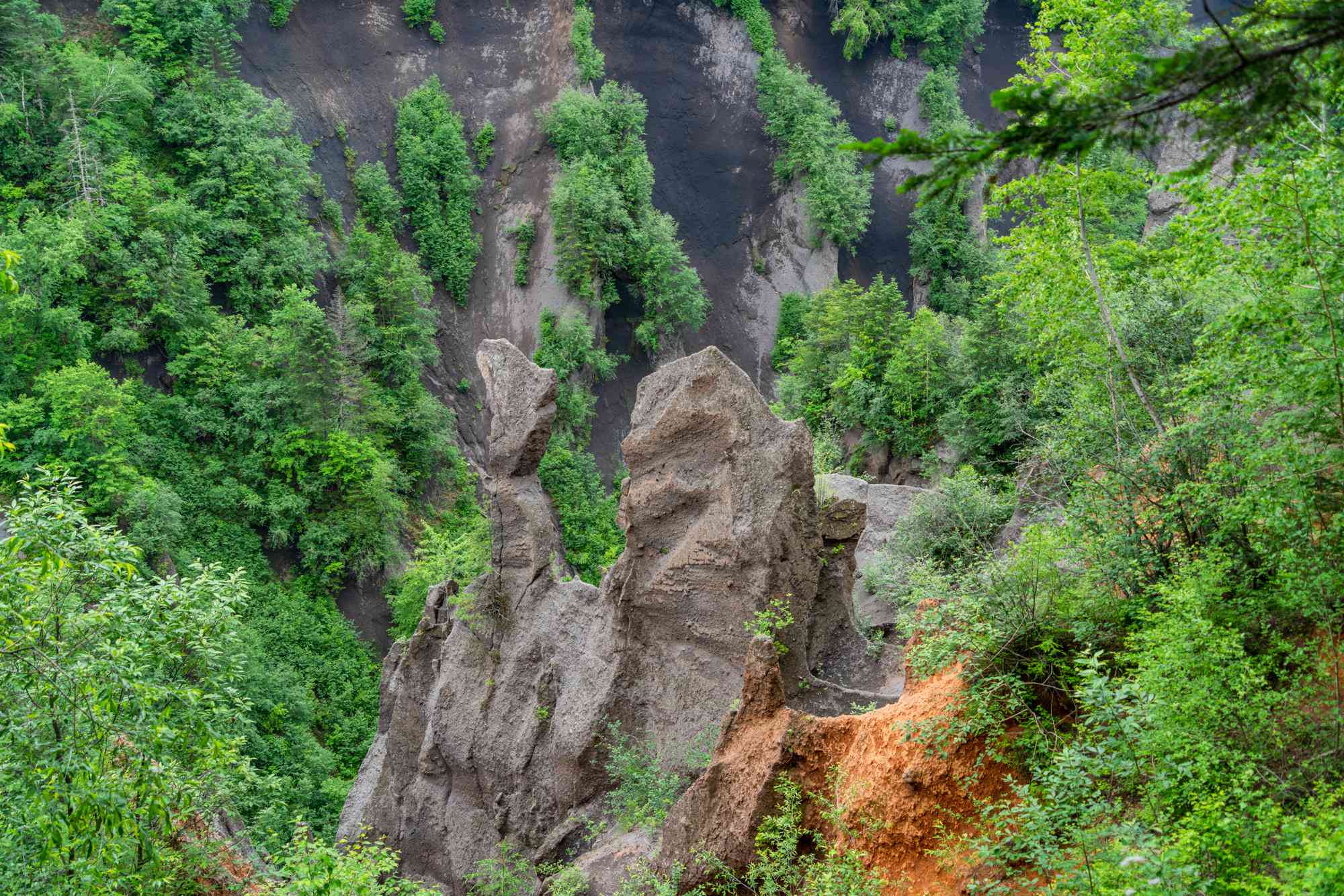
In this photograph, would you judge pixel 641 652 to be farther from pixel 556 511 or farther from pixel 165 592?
pixel 556 511

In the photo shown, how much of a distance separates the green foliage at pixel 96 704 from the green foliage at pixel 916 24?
1919 inches

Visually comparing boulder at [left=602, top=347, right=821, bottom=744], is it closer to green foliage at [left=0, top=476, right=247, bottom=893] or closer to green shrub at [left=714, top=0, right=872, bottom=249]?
green foliage at [left=0, top=476, right=247, bottom=893]

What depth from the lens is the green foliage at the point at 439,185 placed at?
1617 inches

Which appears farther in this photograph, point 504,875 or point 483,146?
point 483,146

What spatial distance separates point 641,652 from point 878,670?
4280 mm

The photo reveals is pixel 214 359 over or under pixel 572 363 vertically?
over

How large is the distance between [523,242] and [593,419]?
8.97 meters

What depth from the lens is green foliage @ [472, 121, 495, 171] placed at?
43500 millimetres

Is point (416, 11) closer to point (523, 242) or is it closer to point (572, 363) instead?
point (523, 242)

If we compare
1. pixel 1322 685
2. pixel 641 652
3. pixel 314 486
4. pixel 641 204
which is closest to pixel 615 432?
pixel 641 204

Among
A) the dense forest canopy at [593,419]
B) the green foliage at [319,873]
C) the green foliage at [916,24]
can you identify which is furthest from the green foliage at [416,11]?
the green foliage at [319,873]

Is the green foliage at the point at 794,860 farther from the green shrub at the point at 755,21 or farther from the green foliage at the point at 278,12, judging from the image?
the green shrub at the point at 755,21

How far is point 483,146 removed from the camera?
43.6 metres

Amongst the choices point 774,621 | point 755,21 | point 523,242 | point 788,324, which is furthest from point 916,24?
point 774,621
